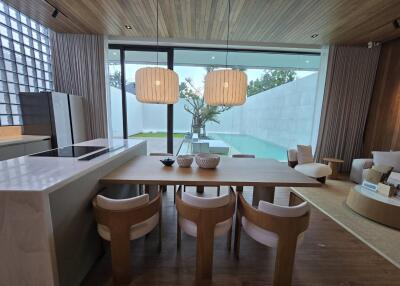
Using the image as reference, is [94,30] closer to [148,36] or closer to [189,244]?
[148,36]

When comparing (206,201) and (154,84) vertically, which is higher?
(154,84)

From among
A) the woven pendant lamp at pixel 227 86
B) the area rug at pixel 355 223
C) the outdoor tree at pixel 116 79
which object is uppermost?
the outdoor tree at pixel 116 79

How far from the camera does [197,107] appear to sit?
445cm

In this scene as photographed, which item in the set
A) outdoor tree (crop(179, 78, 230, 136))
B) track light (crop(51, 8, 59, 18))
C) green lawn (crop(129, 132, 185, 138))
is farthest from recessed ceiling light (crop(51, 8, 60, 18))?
green lawn (crop(129, 132, 185, 138))

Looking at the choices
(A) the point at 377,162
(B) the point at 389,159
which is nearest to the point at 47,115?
(A) the point at 377,162

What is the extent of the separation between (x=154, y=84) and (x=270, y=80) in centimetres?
378

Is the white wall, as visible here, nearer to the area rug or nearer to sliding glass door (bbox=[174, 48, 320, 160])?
sliding glass door (bbox=[174, 48, 320, 160])

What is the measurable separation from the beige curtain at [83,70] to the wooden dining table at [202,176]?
8.40 ft

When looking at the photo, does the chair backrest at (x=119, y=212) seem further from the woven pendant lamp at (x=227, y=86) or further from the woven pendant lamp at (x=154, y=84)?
the woven pendant lamp at (x=227, y=86)

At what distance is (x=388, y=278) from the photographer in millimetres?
1625

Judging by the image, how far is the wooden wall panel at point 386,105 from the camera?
375cm

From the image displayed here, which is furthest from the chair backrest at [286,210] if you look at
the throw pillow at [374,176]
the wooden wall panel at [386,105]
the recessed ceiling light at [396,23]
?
the wooden wall panel at [386,105]

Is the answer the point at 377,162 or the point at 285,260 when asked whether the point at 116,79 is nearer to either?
the point at 285,260

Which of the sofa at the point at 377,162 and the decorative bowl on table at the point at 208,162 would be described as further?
the sofa at the point at 377,162
